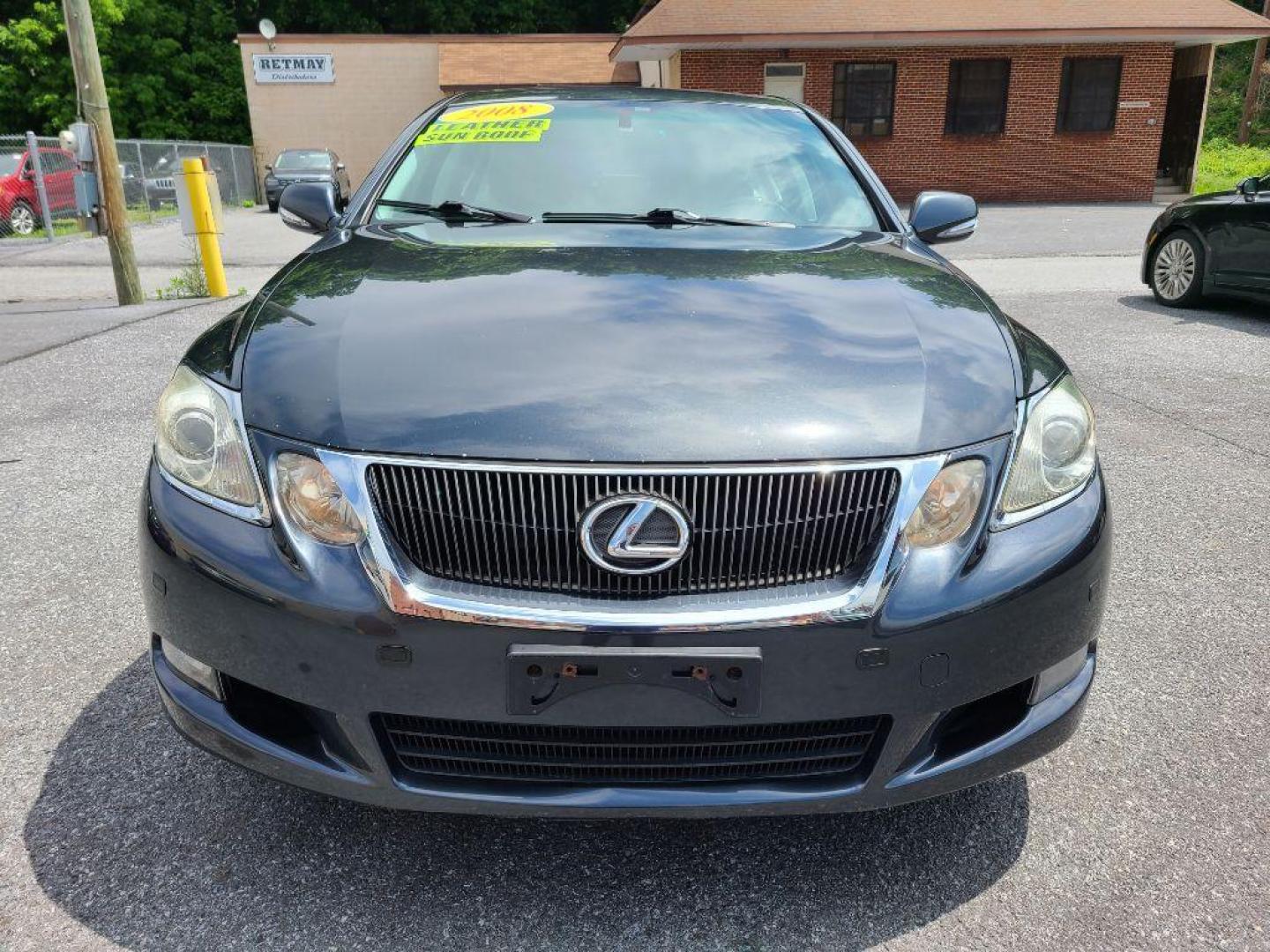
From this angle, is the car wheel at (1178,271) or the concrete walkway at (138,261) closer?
the car wheel at (1178,271)

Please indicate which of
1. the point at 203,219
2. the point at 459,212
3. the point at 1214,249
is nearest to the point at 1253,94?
the point at 1214,249

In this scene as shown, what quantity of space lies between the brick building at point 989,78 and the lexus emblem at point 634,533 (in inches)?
872

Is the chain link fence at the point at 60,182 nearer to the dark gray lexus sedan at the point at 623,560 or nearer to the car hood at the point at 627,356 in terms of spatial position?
the car hood at the point at 627,356

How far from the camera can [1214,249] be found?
28.8 ft

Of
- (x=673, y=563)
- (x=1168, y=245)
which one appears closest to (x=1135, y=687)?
(x=673, y=563)

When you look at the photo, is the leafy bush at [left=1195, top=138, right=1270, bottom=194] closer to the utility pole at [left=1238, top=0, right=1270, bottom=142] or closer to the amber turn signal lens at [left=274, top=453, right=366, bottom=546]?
the utility pole at [left=1238, top=0, right=1270, bottom=142]

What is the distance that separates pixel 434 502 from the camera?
176 centimetres

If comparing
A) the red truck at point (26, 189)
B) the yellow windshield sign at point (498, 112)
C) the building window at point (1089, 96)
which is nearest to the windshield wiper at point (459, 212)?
the yellow windshield sign at point (498, 112)

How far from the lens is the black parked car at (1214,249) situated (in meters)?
8.33

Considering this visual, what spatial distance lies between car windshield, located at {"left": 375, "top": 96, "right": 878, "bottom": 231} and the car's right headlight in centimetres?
115

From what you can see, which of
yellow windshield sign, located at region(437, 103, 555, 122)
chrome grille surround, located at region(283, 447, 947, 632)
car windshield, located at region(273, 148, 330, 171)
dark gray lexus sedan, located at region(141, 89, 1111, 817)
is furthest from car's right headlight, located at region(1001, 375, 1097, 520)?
car windshield, located at region(273, 148, 330, 171)

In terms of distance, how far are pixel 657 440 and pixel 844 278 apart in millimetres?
908

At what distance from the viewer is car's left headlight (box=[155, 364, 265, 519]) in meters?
1.88

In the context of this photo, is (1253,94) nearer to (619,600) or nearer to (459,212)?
(459,212)
